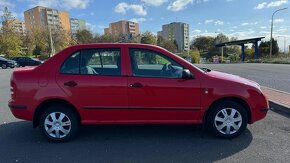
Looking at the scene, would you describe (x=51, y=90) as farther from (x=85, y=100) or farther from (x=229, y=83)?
(x=229, y=83)

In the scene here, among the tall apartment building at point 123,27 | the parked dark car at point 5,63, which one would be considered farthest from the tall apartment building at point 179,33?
the parked dark car at point 5,63

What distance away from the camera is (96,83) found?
4023mm

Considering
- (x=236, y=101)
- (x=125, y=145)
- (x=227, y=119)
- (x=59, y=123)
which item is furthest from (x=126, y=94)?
(x=236, y=101)

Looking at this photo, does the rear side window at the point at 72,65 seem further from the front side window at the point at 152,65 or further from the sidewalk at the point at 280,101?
the sidewalk at the point at 280,101

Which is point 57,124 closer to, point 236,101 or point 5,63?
point 236,101

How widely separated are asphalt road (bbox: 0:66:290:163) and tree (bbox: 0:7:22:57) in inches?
1727

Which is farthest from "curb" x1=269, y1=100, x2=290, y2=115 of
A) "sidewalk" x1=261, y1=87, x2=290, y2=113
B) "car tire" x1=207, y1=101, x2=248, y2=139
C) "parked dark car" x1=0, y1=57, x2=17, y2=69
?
"parked dark car" x1=0, y1=57, x2=17, y2=69

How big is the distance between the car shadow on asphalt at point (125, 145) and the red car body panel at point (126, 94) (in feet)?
1.21

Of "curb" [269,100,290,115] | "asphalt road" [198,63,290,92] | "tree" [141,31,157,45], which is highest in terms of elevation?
"tree" [141,31,157,45]

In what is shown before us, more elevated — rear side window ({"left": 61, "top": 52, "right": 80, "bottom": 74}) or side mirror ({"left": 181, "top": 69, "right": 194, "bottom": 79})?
rear side window ({"left": 61, "top": 52, "right": 80, "bottom": 74})

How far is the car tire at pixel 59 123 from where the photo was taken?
4160 millimetres

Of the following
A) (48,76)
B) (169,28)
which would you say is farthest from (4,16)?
(169,28)

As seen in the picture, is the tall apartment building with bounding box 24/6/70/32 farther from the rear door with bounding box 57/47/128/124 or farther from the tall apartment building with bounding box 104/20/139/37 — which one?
the rear door with bounding box 57/47/128/124

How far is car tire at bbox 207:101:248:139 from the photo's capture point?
4.15 meters
